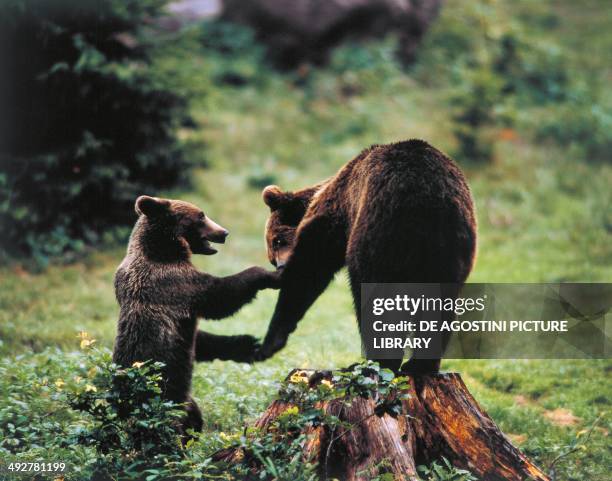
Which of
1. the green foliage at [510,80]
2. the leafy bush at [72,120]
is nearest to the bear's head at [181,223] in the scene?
the leafy bush at [72,120]

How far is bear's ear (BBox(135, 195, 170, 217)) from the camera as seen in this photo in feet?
18.0

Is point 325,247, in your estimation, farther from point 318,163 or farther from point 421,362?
point 318,163

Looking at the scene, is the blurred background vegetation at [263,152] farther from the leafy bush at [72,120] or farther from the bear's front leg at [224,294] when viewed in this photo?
the bear's front leg at [224,294]

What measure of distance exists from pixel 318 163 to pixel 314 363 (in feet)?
25.9

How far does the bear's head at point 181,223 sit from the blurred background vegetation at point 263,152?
4.47 ft

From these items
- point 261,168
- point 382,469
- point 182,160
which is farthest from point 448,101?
point 382,469

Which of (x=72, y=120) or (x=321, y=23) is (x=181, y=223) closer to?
(x=72, y=120)

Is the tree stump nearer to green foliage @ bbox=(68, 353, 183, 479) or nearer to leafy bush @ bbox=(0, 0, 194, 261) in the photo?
green foliage @ bbox=(68, 353, 183, 479)

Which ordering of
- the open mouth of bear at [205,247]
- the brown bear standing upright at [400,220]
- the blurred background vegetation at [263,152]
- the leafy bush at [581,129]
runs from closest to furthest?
the brown bear standing upright at [400,220], the open mouth of bear at [205,247], the blurred background vegetation at [263,152], the leafy bush at [581,129]

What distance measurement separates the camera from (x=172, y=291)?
5344 millimetres

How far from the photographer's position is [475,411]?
5047mm

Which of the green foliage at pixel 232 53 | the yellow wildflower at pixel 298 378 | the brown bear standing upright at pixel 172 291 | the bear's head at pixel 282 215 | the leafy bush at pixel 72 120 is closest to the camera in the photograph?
the yellow wildflower at pixel 298 378

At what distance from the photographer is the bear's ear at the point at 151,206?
5.50m

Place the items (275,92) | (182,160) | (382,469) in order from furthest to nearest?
(275,92) < (182,160) < (382,469)
